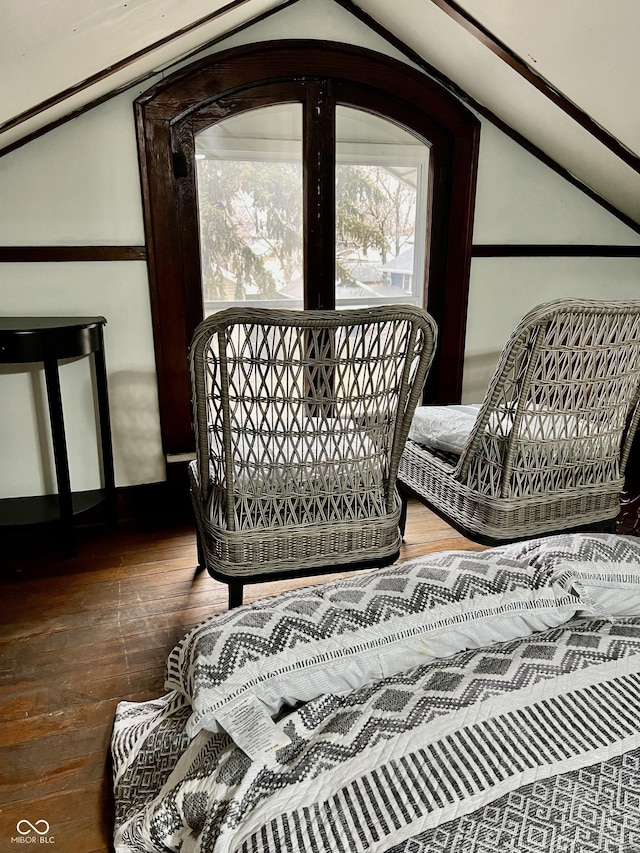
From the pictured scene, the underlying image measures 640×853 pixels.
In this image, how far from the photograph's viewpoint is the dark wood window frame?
2574 millimetres

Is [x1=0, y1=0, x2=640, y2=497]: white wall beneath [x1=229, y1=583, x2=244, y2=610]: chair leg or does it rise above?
above

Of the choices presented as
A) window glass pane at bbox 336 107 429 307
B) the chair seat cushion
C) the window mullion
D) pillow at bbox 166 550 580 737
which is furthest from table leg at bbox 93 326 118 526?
pillow at bbox 166 550 580 737

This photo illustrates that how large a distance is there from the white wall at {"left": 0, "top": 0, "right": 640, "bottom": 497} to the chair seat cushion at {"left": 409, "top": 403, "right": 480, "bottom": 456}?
3.68ft

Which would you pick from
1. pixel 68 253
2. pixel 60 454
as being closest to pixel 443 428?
pixel 60 454

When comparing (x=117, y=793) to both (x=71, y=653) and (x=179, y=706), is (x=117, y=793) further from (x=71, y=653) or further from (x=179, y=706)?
(x=71, y=653)

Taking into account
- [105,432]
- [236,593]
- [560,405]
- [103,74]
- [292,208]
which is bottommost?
[236,593]

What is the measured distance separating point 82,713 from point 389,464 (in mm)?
1037

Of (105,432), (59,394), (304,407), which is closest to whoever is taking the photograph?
(304,407)

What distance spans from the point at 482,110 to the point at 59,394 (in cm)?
229

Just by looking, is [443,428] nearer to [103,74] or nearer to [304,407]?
[304,407]

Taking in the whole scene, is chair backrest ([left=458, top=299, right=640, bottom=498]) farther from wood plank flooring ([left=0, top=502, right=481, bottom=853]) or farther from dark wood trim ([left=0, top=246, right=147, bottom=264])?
dark wood trim ([left=0, top=246, right=147, bottom=264])

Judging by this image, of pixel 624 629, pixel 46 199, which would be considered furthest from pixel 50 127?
pixel 624 629

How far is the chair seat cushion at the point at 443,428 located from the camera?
2051 mm

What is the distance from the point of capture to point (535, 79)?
2.35 metres
